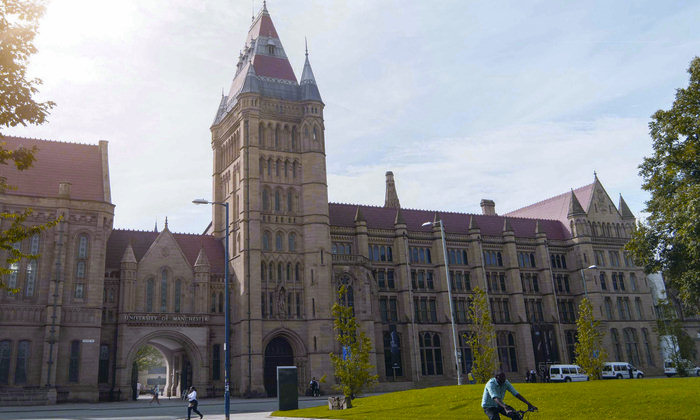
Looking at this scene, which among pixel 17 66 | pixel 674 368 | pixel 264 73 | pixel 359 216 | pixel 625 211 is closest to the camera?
pixel 17 66

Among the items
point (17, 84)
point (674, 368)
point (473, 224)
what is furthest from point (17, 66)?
point (674, 368)

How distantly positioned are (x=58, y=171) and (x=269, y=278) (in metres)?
20.8

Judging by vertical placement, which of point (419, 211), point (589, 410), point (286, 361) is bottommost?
point (589, 410)

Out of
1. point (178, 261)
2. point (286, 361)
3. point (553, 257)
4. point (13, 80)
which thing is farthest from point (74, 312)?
point (553, 257)

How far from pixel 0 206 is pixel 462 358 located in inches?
1920

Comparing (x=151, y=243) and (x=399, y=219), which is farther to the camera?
(x=399, y=219)

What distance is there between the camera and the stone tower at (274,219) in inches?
2042

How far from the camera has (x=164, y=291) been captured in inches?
2032

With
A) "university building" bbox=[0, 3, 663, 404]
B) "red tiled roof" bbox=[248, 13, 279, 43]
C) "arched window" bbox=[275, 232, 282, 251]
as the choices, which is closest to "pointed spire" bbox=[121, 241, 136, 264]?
"university building" bbox=[0, 3, 663, 404]

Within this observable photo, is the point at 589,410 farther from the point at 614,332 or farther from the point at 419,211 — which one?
the point at 614,332

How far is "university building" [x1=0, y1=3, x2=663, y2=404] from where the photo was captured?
1841 inches

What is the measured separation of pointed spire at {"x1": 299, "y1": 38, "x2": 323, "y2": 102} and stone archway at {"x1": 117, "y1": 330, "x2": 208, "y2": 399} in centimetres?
2625

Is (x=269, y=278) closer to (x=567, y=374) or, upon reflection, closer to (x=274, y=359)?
(x=274, y=359)

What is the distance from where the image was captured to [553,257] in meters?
77.6
